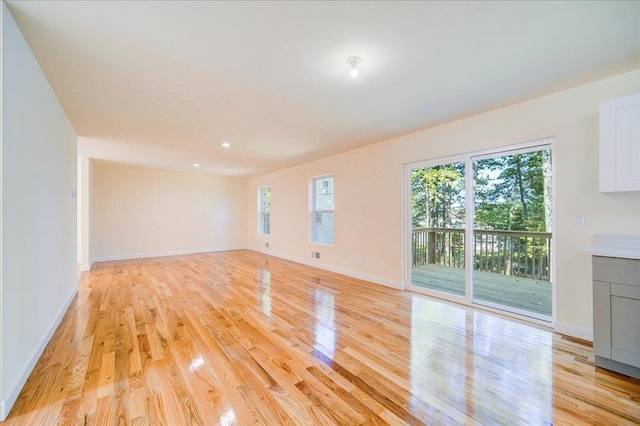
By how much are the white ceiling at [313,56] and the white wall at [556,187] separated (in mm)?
217

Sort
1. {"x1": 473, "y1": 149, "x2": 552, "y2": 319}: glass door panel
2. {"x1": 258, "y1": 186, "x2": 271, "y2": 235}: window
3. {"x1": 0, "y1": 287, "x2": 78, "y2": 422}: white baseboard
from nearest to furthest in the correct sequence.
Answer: {"x1": 0, "y1": 287, "x2": 78, "y2": 422}: white baseboard
{"x1": 473, "y1": 149, "x2": 552, "y2": 319}: glass door panel
{"x1": 258, "y1": 186, "x2": 271, "y2": 235}: window

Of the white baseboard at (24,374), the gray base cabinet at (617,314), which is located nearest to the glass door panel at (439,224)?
the gray base cabinet at (617,314)

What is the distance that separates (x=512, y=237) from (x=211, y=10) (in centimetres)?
459

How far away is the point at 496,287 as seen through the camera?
411 cm

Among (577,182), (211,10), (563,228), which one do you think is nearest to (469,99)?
(577,182)

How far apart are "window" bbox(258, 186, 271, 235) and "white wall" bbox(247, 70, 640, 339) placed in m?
2.20

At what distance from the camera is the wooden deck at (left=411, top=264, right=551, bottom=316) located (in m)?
3.45

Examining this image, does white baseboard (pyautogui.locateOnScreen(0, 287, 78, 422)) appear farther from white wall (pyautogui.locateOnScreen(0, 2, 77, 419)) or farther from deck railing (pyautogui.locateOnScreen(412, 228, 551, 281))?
deck railing (pyautogui.locateOnScreen(412, 228, 551, 281))

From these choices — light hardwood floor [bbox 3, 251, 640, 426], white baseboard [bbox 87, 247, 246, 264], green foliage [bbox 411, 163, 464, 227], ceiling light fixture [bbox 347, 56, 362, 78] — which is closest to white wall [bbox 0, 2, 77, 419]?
light hardwood floor [bbox 3, 251, 640, 426]

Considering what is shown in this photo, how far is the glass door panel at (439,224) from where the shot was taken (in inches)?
149

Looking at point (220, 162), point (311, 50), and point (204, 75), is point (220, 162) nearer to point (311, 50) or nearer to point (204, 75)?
point (204, 75)

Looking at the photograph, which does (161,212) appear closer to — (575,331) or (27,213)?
(27,213)

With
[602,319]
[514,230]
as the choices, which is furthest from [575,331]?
[514,230]

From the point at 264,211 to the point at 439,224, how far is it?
5609mm
